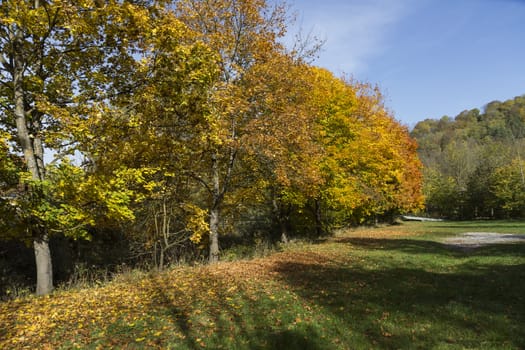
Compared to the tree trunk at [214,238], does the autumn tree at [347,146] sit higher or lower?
higher

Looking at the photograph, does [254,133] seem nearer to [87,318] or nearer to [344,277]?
[344,277]

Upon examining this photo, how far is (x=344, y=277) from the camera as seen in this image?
1017cm

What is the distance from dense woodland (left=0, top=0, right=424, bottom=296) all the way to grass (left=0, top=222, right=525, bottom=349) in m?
2.14

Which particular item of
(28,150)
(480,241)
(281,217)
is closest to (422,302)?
(28,150)

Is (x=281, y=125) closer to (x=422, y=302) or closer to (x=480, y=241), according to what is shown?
(x=422, y=302)

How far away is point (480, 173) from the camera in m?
52.1

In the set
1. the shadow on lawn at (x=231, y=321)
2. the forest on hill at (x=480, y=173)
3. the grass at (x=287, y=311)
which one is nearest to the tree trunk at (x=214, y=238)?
the grass at (x=287, y=311)

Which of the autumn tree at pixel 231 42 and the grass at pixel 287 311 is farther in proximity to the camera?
the autumn tree at pixel 231 42

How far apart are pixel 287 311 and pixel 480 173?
55221mm

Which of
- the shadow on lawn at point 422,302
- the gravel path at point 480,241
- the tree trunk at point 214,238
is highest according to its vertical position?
the tree trunk at point 214,238

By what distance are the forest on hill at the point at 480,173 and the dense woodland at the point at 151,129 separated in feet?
115

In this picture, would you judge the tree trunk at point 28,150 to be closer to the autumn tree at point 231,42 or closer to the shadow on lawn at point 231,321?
the shadow on lawn at point 231,321

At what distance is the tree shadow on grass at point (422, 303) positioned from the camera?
553 cm

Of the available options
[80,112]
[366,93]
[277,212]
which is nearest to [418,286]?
[80,112]
